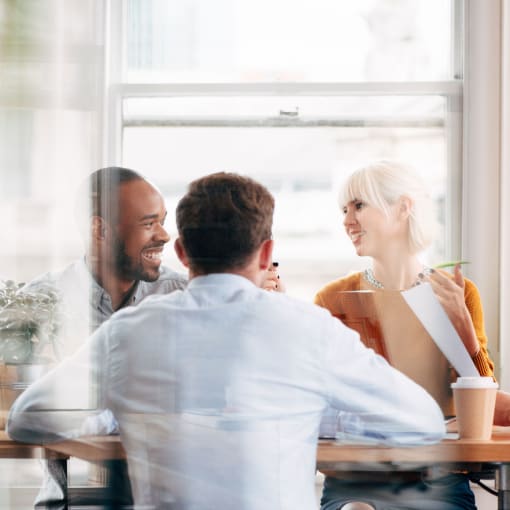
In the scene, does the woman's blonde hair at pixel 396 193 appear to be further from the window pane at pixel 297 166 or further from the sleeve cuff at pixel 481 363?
the sleeve cuff at pixel 481 363

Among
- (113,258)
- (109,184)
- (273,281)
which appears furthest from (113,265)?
(273,281)

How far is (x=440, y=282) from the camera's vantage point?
0.86 metres

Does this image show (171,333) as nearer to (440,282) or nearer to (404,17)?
(440,282)

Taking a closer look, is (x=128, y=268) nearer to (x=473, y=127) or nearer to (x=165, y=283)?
(x=165, y=283)

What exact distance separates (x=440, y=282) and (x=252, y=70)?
0.40 metres

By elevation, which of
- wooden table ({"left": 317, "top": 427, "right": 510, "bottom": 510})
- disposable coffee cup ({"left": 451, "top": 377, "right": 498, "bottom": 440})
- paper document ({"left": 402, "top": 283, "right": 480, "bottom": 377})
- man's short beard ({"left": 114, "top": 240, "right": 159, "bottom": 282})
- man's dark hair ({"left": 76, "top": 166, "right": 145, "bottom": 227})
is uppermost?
man's dark hair ({"left": 76, "top": 166, "right": 145, "bottom": 227})

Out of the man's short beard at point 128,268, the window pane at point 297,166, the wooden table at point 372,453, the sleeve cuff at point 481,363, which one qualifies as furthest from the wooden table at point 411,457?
the man's short beard at point 128,268

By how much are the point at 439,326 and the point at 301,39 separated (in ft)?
1.53

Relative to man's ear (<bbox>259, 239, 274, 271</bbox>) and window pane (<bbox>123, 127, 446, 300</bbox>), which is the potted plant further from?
man's ear (<bbox>259, 239, 274, 271</bbox>)

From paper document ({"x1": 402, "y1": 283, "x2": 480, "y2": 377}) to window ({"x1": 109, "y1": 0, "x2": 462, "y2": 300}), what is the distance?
0.07 m

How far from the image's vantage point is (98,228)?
841 millimetres

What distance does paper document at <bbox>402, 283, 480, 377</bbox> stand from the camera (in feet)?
2.87

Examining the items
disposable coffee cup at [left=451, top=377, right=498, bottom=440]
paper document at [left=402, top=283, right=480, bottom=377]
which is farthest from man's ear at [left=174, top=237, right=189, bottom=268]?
disposable coffee cup at [left=451, top=377, right=498, bottom=440]

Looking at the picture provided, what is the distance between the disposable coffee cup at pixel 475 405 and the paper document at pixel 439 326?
2 centimetres
